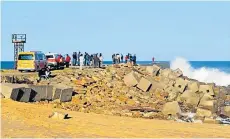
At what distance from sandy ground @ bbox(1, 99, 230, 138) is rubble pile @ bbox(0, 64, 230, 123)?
190 inches

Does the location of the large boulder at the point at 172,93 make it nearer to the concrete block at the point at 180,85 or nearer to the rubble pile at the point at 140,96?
the rubble pile at the point at 140,96

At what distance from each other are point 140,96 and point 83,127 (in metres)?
18.0

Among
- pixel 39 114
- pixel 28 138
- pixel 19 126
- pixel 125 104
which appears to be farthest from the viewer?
pixel 125 104

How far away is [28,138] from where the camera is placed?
1455 centimetres

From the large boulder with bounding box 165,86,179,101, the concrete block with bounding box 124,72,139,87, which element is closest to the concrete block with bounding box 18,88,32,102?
the large boulder with bounding box 165,86,179,101

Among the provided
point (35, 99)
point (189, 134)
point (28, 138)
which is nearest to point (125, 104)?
point (35, 99)

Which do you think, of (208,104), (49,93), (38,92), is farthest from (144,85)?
(38,92)

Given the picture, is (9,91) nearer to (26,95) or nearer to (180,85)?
(26,95)

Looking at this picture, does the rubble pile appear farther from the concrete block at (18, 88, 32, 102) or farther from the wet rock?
the wet rock

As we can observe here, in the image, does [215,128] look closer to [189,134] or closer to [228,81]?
[189,134]

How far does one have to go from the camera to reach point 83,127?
16.8 m

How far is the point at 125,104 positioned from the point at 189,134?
13276 millimetres

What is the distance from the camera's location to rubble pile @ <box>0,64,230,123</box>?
88.4 ft

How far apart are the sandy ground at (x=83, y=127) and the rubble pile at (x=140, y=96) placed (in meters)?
4.84
